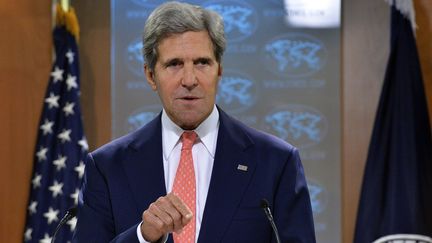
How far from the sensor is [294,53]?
5.19 meters

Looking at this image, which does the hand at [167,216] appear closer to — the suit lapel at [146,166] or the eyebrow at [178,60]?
the suit lapel at [146,166]

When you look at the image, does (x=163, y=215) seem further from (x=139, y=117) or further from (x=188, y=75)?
(x=139, y=117)

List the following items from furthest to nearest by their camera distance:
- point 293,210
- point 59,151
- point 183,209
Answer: point 59,151
point 293,210
point 183,209

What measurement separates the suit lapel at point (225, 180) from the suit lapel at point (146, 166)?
0.15 meters

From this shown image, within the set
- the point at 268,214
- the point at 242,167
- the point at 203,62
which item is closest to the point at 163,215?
the point at 268,214

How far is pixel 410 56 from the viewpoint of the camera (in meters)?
4.68

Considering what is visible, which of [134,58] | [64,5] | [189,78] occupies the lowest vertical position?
[134,58]

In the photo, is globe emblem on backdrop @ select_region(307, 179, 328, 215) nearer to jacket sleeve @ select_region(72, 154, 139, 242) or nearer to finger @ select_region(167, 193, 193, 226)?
jacket sleeve @ select_region(72, 154, 139, 242)

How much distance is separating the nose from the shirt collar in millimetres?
155

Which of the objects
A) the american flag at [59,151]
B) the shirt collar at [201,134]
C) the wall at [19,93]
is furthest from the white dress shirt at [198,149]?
the american flag at [59,151]

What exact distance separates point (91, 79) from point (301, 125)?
4.43 feet

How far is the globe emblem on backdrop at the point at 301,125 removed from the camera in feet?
16.9

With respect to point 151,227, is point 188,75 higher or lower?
higher

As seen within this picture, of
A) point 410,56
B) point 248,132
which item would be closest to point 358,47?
point 410,56
